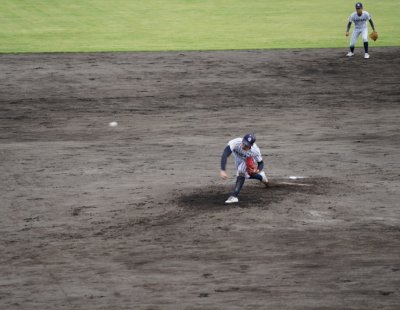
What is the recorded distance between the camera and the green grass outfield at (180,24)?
3553 centimetres

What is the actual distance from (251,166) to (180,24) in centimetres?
2427

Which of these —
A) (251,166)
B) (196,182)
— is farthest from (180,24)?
(251,166)

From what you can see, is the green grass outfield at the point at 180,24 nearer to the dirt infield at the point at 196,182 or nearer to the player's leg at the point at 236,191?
the dirt infield at the point at 196,182

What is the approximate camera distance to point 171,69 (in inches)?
1207

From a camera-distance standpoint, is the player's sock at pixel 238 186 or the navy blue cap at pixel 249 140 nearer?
the navy blue cap at pixel 249 140

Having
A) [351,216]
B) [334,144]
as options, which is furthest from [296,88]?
[351,216]

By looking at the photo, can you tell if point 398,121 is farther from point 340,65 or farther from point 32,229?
point 32,229

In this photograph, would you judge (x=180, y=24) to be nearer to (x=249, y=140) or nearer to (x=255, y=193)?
(x=255, y=193)

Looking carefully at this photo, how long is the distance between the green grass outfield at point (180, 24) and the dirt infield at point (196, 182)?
2.51m

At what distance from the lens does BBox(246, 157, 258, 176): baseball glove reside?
56.4 feet

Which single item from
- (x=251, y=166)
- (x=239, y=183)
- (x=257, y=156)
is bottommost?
(x=239, y=183)

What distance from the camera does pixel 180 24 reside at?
40.6m

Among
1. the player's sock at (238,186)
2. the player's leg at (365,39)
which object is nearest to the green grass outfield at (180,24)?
the player's leg at (365,39)

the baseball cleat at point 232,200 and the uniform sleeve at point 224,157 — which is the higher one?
the uniform sleeve at point 224,157
